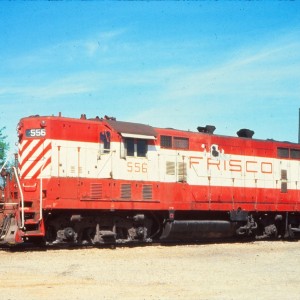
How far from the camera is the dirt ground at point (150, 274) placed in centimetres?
850

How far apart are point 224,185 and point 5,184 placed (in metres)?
8.17

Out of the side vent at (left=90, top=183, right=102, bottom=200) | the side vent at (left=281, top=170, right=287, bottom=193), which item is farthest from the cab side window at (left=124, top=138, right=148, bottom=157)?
the side vent at (left=281, top=170, right=287, bottom=193)

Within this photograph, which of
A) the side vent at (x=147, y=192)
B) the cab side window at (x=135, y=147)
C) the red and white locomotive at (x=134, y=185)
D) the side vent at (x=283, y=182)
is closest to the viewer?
the red and white locomotive at (x=134, y=185)

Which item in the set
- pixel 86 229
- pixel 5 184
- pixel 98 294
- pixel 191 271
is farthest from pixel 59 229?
pixel 98 294

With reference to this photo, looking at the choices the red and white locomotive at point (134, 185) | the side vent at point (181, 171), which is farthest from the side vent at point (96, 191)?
the side vent at point (181, 171)

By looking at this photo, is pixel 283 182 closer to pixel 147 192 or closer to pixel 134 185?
pixel 147 192

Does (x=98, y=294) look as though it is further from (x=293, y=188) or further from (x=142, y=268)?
(x=293, y=188)

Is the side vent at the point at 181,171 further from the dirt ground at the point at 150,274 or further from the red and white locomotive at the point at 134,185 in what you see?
the dirt ground at the point at 150,274

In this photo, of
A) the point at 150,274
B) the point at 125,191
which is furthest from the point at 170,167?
the point at 150,274

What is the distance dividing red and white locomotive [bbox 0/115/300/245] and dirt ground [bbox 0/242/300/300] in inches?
53.4

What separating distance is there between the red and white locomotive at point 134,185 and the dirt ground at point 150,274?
1.36 m

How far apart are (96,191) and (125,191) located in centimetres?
107

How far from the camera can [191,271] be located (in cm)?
1118

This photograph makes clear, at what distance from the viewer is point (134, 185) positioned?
17.9 m
